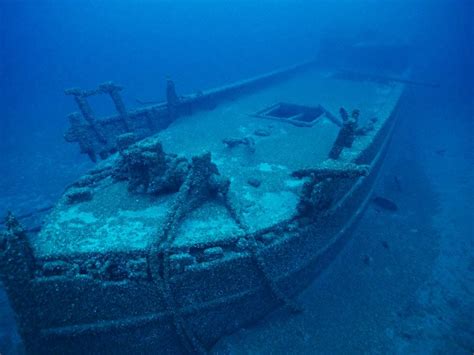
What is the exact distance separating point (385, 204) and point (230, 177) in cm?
608

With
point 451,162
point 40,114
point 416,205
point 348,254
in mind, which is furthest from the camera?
point 40,114

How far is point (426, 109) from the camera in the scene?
63.0 ft

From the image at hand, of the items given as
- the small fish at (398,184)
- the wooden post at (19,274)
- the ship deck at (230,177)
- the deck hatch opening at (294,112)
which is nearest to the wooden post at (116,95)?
the ship deck at (230,177)

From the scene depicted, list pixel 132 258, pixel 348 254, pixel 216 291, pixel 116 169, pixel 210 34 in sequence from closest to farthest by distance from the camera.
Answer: pixel 132 258 < pixel 216 291 < pixel 116 169 < pixel 348 254 < pixel 210 34

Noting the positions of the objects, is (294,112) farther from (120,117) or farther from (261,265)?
(261,265)

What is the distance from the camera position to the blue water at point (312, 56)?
554 cm

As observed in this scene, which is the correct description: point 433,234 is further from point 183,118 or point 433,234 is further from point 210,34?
point 210,34

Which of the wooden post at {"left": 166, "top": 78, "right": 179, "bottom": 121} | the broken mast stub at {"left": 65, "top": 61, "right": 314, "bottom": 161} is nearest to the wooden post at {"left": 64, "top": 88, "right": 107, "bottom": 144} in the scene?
the broken mast stub at {"left": 65, "top": 61, "right": 314, "bottom": 161}

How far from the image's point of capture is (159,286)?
396cm

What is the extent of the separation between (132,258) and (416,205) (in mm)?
9772

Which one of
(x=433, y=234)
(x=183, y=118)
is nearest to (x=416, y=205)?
(x=433, y=234)

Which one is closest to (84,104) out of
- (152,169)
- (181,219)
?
(152,169)

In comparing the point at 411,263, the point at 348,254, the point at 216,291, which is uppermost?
the point at 216,291

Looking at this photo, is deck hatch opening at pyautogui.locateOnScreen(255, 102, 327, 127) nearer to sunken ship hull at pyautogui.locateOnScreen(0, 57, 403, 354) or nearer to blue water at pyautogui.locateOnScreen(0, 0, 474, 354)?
blue water at pyautogui.locateOnScreen(0, 0, 474, 354)
